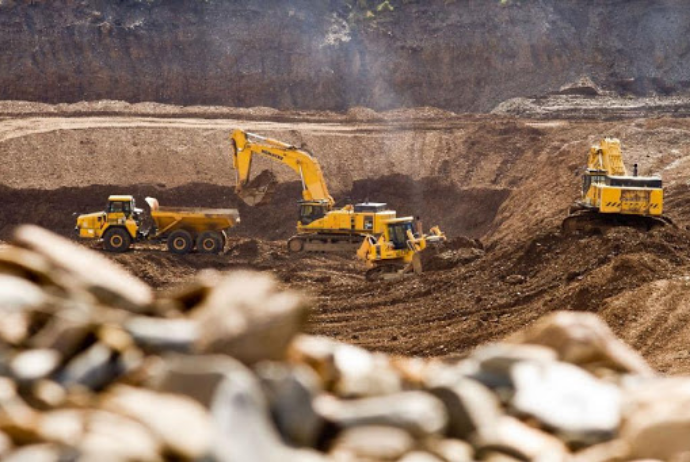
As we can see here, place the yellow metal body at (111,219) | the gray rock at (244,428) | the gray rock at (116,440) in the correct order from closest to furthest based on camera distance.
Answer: the gray rock at (116,440), the gray rock at (244,428), the yellow metal body at (111,219)

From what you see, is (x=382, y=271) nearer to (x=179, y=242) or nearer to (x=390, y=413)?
(x=179, y=242)

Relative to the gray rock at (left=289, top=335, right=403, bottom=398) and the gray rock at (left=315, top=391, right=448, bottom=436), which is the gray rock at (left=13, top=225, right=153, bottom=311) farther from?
the gray rock at (left=315, top=391, right=448, bottom=436)

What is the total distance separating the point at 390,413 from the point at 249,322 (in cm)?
79

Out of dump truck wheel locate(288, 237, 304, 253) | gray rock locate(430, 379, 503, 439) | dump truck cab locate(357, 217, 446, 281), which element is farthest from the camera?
dump truck wheel locate(288, 237, 304, 253)

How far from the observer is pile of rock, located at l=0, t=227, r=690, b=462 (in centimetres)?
462

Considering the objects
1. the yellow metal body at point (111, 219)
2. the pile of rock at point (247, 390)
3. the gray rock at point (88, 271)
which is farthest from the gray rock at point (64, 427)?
the yellow metal body at point (111, 219)

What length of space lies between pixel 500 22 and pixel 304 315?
165 ft

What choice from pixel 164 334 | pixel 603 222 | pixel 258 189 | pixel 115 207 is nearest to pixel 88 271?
pixel 164 334

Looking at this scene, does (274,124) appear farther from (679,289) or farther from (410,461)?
(410,461)

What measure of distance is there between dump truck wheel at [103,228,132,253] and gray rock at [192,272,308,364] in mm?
25179

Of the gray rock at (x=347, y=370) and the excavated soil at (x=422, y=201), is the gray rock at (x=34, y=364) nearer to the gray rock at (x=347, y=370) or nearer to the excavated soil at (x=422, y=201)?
the gray rock at (x=347, y=370)

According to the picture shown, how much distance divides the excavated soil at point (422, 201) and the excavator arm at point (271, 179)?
60.0 inches

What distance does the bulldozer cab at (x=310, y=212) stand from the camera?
31.4 m

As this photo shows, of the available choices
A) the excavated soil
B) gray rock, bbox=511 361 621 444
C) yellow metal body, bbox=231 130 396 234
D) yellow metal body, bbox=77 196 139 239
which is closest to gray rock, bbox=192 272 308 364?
gray rock, bbox=511 361 621 444
